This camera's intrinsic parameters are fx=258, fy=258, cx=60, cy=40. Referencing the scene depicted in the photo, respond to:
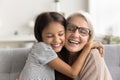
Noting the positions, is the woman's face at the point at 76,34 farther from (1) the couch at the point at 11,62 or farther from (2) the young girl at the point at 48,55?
(1) the couch at the point at 11,62

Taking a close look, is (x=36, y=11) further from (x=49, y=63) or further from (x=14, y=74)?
(x=49, y=63)

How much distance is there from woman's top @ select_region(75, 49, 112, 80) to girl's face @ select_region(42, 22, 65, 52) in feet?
0.62

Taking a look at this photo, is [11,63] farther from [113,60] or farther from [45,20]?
[113,60]

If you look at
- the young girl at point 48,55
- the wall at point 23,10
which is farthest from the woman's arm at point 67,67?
the wall at point 23,10

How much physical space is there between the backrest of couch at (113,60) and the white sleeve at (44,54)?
555 mm

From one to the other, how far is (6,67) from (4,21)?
2.41 m

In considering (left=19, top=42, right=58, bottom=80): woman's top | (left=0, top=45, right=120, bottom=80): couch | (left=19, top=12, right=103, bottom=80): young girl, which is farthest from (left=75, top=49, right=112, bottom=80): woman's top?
(left=0, top=45, right=120, bottom=80): couch

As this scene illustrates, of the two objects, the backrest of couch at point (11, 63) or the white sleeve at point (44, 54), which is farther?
the backrest of couch at point (11, 63)

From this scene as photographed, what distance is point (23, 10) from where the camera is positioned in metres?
4.09

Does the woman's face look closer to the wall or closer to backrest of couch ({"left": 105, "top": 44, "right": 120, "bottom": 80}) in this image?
backrest of couch ({"left": 105, "top": 44, "right": 120, "bottom": 80})

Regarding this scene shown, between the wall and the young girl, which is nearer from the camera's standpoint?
the young girl

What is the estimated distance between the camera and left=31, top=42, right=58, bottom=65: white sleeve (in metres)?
1.44

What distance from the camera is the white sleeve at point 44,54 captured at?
4.71 ft

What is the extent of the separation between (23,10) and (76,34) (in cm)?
271
